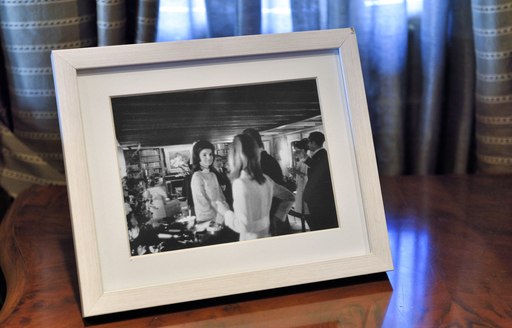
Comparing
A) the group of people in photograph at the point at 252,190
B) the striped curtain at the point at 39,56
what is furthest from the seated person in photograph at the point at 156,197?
the striped curtain at the point at 39,56

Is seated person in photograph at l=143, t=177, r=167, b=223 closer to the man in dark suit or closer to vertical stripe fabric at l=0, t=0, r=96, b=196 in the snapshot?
the man in dark suit

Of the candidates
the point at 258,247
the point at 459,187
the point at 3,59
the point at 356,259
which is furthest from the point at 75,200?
the point at 459,187

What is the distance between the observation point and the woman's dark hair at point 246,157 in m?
0.75

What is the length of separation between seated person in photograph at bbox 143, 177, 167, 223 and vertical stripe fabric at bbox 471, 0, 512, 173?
58 cm

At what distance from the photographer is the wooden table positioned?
702 mm

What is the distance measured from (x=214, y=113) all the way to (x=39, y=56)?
0.37 m

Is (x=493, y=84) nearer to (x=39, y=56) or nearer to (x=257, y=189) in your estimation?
(x=257, y=189)

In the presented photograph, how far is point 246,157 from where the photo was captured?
75cm

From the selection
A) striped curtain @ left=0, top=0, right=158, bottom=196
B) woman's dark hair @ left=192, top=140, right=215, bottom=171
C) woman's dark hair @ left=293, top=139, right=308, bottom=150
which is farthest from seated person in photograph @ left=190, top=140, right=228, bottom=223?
striped curtain @ left=0, top=0, right=158, bottom=196

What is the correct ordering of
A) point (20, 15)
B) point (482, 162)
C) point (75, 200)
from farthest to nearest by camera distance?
1. point (482, 162)
2. point (20, 15)
3. point (75, 200)

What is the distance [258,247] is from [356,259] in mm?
119

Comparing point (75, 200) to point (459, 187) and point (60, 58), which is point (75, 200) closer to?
point (60, 58)

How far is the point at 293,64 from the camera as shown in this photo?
30.6 inches

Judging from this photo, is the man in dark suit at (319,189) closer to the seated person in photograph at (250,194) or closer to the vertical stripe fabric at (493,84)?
the seated person in photograph at (250,194)
